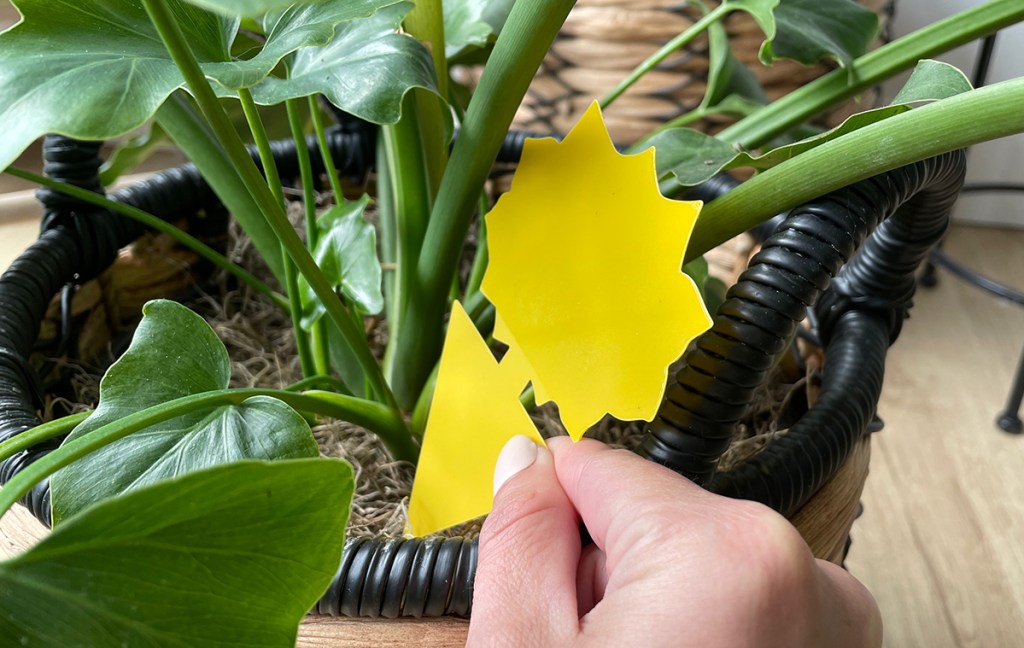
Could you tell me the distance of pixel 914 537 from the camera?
745 mm

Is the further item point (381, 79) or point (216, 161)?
point (216, 161)

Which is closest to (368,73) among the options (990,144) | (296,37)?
(296,37)

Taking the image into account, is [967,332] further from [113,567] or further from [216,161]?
[113,567]

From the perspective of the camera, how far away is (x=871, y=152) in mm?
287

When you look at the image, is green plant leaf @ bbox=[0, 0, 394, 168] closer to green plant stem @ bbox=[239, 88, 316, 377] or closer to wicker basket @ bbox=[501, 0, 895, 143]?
green plant stem @ bbox=[239, 88, 316, 377]

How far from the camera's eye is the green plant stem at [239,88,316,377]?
1.01 ft

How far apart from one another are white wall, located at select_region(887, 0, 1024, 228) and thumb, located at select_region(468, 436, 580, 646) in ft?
3.03

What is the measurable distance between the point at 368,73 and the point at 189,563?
16 cm

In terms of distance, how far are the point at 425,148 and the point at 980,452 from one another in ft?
2.14

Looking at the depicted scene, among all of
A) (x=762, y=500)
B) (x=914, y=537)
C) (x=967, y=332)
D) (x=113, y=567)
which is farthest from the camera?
(x=967, y=332)

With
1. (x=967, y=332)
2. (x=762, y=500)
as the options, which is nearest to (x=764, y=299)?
(x=762, y=500)

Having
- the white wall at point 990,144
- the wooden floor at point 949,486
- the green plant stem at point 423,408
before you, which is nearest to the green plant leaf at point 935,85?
the green plant stem at point 423,408

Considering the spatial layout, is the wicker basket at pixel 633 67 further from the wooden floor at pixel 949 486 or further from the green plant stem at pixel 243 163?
the green plant stem at pixel 243 163

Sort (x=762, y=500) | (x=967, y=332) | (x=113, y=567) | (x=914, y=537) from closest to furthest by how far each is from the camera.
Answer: (x=113, y=567) → (x=762, y=500) → (x=914, y=537) → (x=967, y=332)
